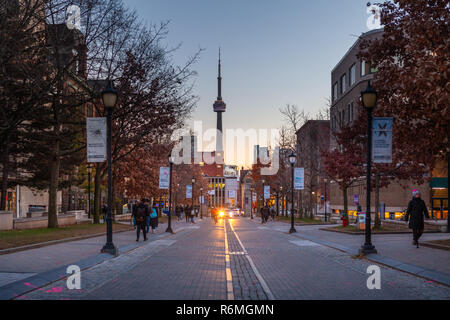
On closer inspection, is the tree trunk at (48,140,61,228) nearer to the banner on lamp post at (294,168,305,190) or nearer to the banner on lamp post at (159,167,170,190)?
the banner on lamp post at (159,167,170,190)

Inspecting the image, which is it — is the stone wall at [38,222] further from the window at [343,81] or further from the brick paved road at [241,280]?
the window at [343,81]

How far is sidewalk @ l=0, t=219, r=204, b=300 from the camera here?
31.2 feet

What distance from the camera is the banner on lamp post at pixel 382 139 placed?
1572 centimetres

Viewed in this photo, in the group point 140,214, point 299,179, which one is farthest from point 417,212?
point 299,179

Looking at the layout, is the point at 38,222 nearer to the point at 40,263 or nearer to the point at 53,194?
the point at 53,194

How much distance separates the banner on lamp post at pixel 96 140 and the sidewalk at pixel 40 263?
3.04m

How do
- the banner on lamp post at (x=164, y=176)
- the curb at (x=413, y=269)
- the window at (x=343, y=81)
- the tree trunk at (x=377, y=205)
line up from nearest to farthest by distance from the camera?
the curb at (x=413, y=269) < the tree trunk at (x=377, y=205) < the banner on lamp post at (x=164, y=176) < the window at (x=343, y=81)

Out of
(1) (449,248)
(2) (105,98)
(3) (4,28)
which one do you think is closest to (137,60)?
(3) (4,28)

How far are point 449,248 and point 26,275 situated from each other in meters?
12.7

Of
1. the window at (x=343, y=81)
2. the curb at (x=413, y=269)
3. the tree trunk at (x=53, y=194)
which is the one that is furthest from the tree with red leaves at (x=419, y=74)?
the window at (x=343, y=81)

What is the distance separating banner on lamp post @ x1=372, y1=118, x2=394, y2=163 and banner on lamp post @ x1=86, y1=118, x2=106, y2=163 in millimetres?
8445

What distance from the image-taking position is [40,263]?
42.4 ft

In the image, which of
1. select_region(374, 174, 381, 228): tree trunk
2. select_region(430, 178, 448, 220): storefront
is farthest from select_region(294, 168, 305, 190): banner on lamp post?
select_region(430, 178, 448, 220): storefront
